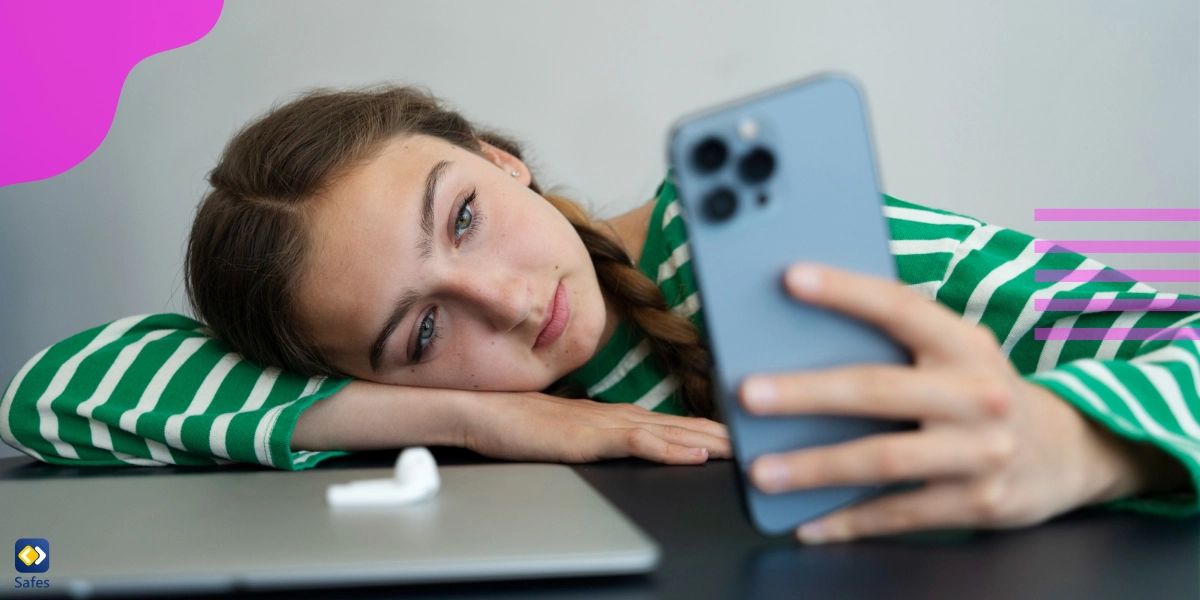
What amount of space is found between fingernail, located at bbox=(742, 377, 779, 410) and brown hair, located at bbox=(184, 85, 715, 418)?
1.76 ft

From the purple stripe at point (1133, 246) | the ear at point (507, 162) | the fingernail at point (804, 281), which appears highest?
the fingernail at point (804, 281)

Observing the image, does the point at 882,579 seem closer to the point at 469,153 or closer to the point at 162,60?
the point at 469,153

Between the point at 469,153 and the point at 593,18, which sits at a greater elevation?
the point at 593,18

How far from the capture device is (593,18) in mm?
1499

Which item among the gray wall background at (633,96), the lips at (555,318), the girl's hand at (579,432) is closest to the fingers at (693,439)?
the girl's hand at (579,432)

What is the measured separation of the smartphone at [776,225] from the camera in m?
0.38

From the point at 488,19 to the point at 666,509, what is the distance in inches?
46.1

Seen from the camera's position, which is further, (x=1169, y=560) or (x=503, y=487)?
(x=503, y=487)

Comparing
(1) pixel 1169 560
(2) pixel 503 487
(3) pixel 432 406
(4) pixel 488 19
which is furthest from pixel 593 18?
(1) pixel 1169 560

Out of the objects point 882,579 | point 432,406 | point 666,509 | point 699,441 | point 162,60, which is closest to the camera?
point 882,579

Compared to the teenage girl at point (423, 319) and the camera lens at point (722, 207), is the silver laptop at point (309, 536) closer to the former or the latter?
the camera lens at point (722, 207)

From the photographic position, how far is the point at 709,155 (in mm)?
385

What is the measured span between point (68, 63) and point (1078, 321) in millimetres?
1474

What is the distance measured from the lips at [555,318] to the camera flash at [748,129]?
47 centimetres
